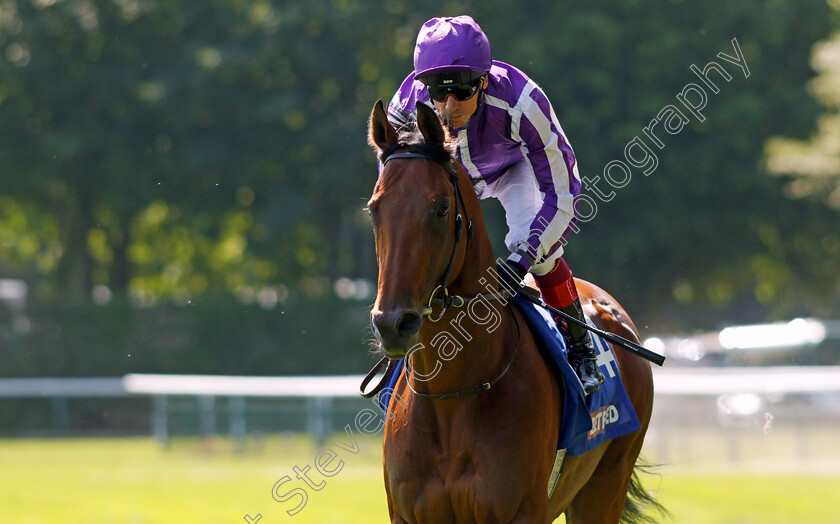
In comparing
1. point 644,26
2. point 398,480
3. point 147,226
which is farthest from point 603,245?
point 398,480

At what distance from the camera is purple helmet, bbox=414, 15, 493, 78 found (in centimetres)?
362

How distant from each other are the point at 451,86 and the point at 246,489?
8000 mm

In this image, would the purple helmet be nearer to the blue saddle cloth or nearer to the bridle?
the bridle

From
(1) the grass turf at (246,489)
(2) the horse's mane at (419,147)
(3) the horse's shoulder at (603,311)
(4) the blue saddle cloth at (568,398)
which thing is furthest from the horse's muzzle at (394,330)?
(1) the grass turf at (246,489)

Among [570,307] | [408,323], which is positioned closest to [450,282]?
[408,323]

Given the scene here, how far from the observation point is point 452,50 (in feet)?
11.9

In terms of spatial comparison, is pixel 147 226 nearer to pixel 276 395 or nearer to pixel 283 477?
pixel 276 395

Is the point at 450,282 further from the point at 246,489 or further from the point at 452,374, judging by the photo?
the point at 246,489

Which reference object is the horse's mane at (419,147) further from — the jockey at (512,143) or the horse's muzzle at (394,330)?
the horse's muzzle at (394,330)

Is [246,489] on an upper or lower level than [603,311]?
lower

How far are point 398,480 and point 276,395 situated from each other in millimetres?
10820

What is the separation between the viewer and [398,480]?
3.54 meters

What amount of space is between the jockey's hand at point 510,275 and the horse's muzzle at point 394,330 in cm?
71

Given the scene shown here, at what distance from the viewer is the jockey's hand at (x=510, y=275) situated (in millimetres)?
3627
